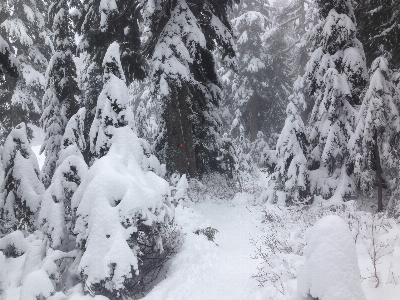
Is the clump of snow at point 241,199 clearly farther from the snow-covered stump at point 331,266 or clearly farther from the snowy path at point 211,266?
the snow-covered stump at point 331,266

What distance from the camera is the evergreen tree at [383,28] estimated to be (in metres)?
7.75

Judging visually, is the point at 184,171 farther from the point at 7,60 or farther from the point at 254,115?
the point at 254,115

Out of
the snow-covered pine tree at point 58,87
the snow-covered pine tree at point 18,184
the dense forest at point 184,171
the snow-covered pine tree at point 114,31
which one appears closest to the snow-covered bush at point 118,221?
the dense forest at point 184,171

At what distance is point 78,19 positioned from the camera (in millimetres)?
12828

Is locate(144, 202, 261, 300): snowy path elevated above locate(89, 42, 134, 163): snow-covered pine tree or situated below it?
below

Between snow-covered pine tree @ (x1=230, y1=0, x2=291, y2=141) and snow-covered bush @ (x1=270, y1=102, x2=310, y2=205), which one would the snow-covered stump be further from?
snow-covered pine tree @ (x1=230, y1=0, x2=291, y2=141)

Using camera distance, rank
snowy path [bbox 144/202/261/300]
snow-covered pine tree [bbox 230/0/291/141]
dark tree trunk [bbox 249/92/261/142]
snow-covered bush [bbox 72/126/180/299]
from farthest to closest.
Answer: dark tree trunk [bbox 249/92/261/142] → snow-covered pine tree [bbox 230/0/291/141] → snowy path [bbox 144/202/261/300] → snow-covered bush [bbox 72/126/180/299]

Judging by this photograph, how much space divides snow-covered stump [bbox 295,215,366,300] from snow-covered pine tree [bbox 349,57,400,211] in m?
5.93

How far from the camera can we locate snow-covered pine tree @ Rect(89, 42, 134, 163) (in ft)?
19.5

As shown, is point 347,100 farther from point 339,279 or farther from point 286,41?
point 286,41

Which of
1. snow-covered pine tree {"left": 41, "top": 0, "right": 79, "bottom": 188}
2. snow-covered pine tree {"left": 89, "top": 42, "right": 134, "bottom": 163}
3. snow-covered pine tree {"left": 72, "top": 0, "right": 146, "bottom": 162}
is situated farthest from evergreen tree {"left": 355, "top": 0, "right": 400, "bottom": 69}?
snow-covered pine tree {"left": 41, "top": 0, "right": 79, "bottom": 188}

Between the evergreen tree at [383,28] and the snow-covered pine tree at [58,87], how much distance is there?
12.2 m

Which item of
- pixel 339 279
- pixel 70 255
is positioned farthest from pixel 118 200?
pixel 339 279

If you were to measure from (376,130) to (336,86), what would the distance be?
182 centimetres
